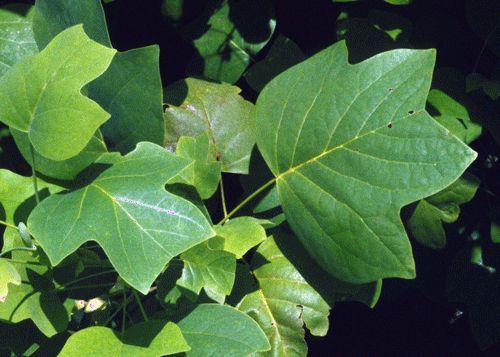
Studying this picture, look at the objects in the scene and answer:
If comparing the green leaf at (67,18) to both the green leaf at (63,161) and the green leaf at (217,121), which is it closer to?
the green leaf at (63,161)

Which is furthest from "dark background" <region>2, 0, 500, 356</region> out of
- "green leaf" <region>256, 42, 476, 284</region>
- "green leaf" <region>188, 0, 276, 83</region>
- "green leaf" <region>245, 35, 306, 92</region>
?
"green leaf" <region>256, 42, 476, 284</region>

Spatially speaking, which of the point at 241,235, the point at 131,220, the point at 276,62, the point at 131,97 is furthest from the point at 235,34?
the point at 131,220

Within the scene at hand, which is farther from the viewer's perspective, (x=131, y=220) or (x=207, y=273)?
(x=207, y=273)

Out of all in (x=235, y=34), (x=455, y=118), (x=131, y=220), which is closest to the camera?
(x=131, y=220)

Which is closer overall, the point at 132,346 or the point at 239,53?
the point at 132,346

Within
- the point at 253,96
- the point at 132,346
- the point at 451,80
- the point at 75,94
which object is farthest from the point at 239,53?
the point at 132,346

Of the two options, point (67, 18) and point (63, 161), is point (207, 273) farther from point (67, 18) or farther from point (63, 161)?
point (67, 18)

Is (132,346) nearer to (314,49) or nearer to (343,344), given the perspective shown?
(314,49)

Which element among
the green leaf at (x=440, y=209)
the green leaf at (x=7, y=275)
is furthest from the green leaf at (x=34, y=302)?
the green leaf at (x=440, y=209)
